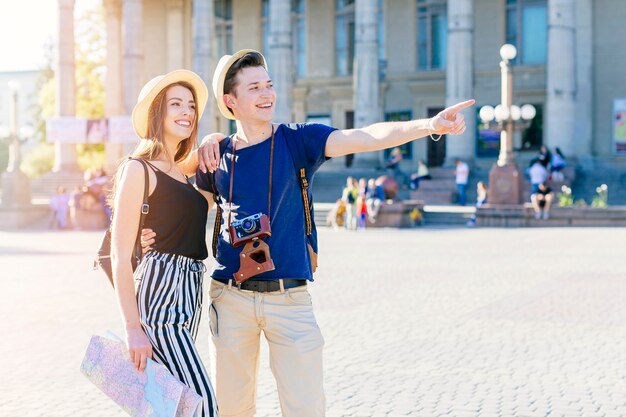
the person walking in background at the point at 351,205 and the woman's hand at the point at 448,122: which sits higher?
the woman's hand at the point at 448,122

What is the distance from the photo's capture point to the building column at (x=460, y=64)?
40281 mm

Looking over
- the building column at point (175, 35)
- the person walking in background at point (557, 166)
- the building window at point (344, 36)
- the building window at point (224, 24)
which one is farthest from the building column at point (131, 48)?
the person walking in background at point (557, 166)

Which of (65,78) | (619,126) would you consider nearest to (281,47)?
(65,78)

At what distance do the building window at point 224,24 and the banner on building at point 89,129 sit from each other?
1109 centimetres

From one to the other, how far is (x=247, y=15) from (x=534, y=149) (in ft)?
57.8

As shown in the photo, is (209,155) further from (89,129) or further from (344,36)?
(344,36)

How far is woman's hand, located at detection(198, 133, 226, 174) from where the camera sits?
15.2ft

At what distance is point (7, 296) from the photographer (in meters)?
12.9

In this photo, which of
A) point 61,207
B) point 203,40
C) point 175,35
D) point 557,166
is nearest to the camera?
point 61,207

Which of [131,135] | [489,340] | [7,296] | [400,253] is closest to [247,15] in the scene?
[131,135]

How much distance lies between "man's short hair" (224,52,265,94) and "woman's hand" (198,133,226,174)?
25cm

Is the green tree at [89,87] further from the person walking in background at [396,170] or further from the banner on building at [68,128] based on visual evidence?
the person walking in background at [396,170]

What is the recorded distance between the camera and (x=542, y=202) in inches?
1088

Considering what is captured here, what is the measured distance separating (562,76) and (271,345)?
3675 centimetres
